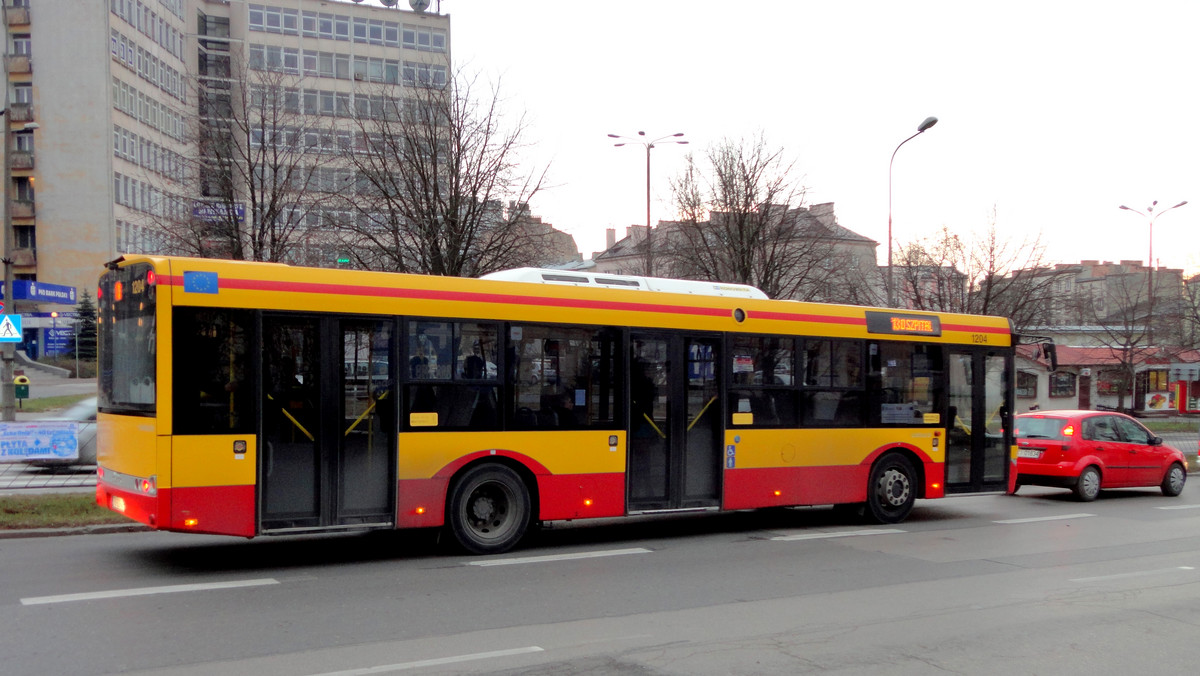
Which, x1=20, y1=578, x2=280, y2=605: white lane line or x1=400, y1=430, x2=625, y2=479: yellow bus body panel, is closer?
x1=20, y1=578, x2=280, y2=605: white lane line

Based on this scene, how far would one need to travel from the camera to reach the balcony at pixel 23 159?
60.2 meters

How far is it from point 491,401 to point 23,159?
201 ft

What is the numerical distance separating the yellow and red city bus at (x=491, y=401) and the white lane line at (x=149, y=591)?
0.50 metres

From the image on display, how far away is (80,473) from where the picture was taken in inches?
661

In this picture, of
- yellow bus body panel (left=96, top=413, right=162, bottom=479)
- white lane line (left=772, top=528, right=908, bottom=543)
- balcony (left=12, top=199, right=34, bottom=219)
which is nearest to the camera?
yellow bus body panel (left=96, top=413, right=162, bottom=479)

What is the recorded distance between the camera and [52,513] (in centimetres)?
1228

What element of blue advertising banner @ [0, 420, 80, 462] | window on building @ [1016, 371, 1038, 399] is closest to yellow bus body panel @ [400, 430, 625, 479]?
blue advertising banner @ [0, 420, 80, 462]

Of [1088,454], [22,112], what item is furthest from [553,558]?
[22,112]

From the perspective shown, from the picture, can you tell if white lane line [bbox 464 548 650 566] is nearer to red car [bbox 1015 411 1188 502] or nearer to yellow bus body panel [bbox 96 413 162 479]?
yellow bus body panel [bbox 96 413 162 479]

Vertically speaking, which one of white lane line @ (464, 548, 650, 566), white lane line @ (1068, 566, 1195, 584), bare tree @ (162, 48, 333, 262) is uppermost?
bare tree @ (162, 48, 333, 262)

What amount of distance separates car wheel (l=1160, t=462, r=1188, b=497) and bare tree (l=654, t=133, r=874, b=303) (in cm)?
1540

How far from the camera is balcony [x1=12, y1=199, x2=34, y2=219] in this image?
60.5 m

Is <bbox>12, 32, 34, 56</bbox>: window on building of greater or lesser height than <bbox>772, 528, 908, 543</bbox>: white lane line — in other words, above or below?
above

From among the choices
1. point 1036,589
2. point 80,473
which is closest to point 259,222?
point 80,473
